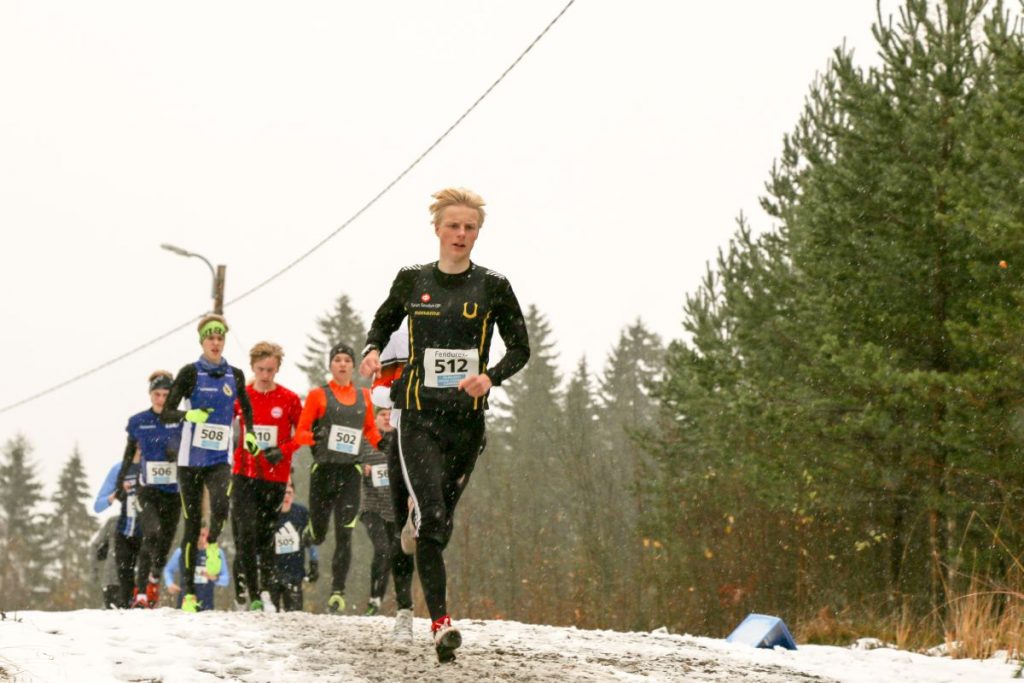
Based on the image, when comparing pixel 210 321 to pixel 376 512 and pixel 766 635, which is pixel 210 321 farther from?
pixel 766 635

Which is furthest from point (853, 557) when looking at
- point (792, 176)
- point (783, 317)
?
point (792, 176)

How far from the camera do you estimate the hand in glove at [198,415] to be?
31.6 feet

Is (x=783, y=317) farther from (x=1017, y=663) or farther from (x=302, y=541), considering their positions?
(x=1017, y=663)

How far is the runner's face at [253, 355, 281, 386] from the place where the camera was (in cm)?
1041

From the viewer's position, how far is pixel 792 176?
2314 centimetres

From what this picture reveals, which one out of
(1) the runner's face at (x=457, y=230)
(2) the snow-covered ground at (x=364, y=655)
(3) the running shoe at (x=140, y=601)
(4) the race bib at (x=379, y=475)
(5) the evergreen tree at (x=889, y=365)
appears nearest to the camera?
(2) the snow-covered ground at (x=364, y=655)

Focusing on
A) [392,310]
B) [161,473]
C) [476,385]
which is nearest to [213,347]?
[161,473]

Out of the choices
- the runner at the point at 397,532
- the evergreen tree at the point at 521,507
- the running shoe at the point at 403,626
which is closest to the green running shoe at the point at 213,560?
the runner at the point at 397,532

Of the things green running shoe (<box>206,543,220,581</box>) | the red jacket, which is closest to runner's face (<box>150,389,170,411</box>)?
the red jacket

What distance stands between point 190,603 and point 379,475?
6.20 feet

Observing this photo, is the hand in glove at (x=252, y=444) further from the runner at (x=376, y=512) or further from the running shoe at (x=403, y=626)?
the running shoe at (x=403, y=626)

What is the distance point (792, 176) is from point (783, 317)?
14.7ft

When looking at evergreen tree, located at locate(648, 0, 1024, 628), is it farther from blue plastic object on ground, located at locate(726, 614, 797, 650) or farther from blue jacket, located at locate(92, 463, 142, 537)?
blue jacket, located at locate(92, 463, 142, 537)

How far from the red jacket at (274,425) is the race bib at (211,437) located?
1.01ft
